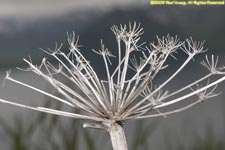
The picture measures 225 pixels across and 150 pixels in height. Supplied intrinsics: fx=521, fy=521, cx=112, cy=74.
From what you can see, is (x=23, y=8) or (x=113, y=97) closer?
(x=113, y=97)

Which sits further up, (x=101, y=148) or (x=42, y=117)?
(x=42, y=117)

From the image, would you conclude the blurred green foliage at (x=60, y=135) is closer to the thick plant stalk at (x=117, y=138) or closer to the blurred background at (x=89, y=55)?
the blurred background at (x=89, y=55)

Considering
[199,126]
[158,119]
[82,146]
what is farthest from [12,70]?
[199,126]

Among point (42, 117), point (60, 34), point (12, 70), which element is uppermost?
point (60, 34)

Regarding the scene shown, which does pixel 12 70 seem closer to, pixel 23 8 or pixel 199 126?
pixel 23 8

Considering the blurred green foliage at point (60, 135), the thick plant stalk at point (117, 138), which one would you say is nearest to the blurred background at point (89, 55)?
the blurred green foliage at point (60, 135)

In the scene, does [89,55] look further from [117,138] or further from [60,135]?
[117,138]
